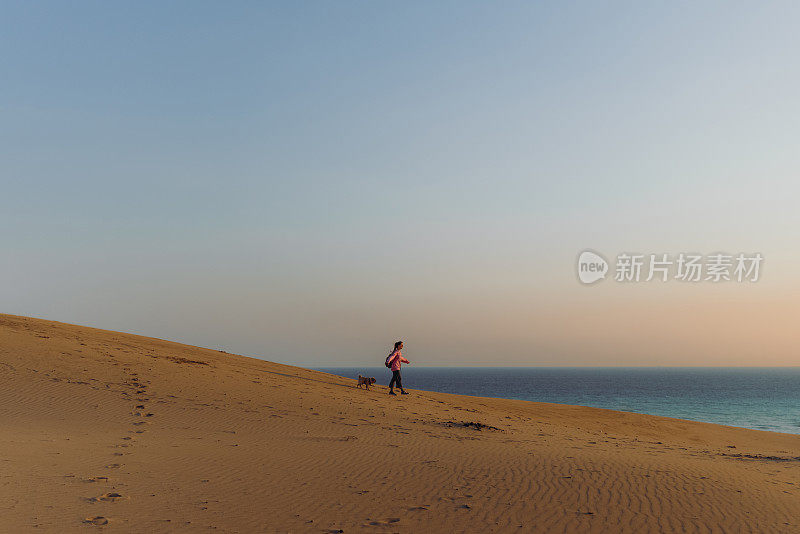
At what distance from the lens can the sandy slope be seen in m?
8.22

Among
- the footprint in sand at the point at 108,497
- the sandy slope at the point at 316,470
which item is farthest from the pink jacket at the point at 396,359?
the footprint in sand at the point at 108,497

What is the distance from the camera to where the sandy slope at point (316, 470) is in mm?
8219

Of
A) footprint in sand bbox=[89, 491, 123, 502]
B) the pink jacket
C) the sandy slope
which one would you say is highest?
the pink jacket

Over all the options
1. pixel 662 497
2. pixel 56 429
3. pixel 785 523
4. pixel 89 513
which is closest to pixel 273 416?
pixel 56 429

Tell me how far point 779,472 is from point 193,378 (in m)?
19.7

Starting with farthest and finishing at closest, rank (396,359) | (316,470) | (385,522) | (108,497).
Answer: (396,359) < (316,470) < (108,497) < (385,522)

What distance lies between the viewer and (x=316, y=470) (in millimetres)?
10961

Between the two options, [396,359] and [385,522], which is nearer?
[385,522]

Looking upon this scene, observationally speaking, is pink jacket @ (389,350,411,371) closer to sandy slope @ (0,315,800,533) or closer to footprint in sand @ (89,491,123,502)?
sandy slope @ (0,315,800,533)

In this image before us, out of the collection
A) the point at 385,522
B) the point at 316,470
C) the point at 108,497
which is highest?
the point at 385,522

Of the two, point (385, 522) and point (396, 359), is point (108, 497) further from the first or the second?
point (396, 359)

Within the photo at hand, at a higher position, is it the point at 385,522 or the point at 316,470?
the point at 385,522

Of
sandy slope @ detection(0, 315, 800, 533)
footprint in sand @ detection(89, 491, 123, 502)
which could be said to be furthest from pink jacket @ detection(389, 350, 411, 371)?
footprint in sand @ detection(89, 491, 123, 502)

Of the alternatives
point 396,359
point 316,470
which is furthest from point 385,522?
point 396,359
